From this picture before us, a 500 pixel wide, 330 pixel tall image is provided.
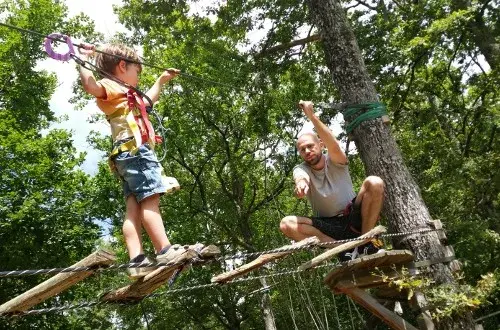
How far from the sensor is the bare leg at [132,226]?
2.52m

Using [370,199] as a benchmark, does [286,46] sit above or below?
above

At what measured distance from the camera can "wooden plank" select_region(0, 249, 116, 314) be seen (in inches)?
79.4

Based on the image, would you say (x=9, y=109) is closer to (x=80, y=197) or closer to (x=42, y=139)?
(x=42, y=139)

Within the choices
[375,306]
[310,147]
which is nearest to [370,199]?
[310,147]

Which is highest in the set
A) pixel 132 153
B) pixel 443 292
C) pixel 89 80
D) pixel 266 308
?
pixel 89 80

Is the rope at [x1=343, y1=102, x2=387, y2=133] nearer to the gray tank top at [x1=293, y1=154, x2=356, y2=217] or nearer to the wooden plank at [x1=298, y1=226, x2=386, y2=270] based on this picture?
the gray tank top at [x1=293, y1=154, x2=356, y2=217]

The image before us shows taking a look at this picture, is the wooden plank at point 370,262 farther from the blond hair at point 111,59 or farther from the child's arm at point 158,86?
the blond hair at point 111,59

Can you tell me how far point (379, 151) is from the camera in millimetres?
4332

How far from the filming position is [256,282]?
44.5 feet

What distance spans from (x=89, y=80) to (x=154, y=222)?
0.77 meters

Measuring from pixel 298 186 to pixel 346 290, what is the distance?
3.63ft

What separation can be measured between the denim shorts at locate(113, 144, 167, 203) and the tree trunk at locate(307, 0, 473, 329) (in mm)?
2333

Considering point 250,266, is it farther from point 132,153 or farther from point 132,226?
point 132,153

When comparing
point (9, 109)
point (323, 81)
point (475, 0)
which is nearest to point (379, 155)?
point (475, 0)
